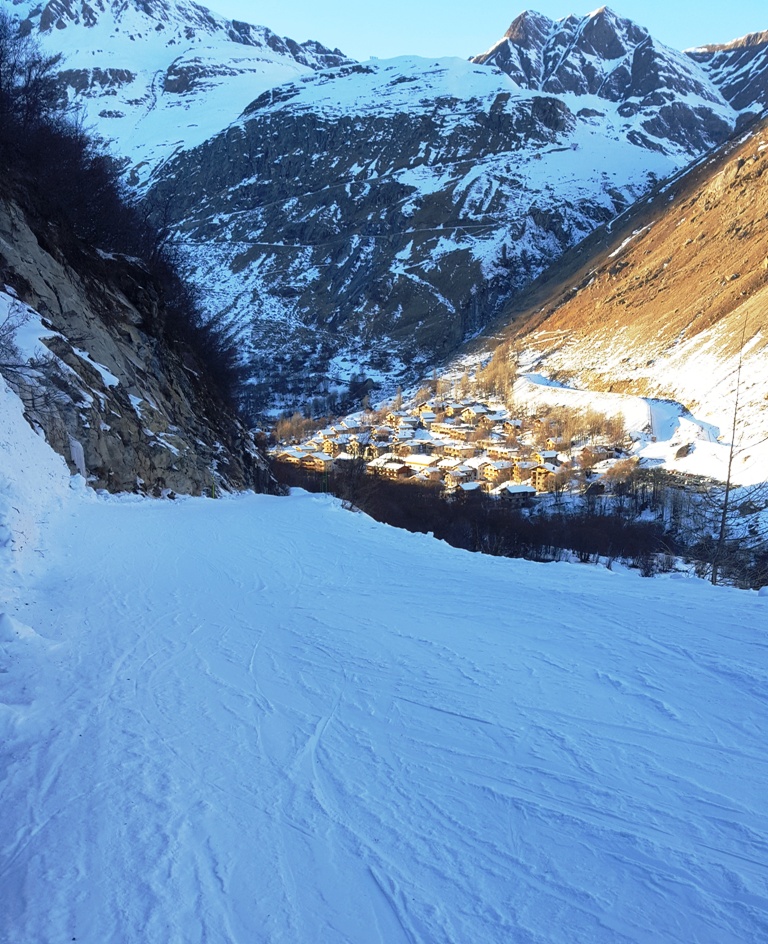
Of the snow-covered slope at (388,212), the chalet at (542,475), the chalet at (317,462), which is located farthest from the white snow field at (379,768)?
the snow-covered slope at (388,212)

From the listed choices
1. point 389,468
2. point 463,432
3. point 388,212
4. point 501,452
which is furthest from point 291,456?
point 388,212

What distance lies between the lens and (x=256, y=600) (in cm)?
628

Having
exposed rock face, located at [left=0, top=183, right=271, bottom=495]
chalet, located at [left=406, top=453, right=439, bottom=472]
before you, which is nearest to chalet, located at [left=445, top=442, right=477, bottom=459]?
chalet, located at [left=406, top=453, right=439, bottom=472]

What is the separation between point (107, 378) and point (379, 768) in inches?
533

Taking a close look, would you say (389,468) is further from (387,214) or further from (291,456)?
(387,214)

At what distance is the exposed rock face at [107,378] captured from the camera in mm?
11555

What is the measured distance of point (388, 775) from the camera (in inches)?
118

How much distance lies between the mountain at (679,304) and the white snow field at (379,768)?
3386cm

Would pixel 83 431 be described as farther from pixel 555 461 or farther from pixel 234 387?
pixel 555 461

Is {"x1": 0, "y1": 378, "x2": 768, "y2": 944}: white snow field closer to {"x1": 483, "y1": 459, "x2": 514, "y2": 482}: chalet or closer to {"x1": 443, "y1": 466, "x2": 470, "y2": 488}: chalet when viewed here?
{"x1": 443, "y1": 466, "x2": 470, "y2": 488}: chalet

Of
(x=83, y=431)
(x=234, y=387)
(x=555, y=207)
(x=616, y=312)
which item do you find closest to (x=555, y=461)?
(x=234, y=387)

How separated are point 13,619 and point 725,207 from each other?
8839 centimetres

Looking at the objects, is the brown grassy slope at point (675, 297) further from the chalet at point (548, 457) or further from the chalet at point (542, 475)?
the chalet at point (542, 475)

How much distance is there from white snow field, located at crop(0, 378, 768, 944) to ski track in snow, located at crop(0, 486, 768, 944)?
0.01 m
